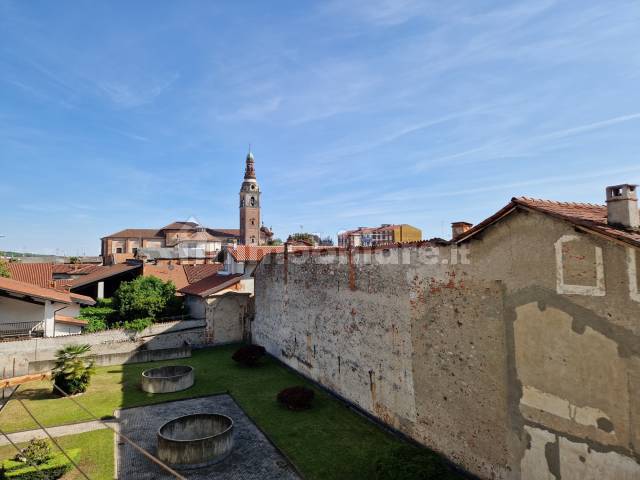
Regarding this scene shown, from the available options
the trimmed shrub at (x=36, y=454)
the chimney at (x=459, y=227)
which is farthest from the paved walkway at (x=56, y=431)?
the chimney at (x=459, y=227)

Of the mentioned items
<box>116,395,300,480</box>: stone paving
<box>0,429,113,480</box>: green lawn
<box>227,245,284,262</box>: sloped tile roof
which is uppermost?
<box>227,245,284,262</box>: sloped tile roof

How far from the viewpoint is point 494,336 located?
9.43 metres

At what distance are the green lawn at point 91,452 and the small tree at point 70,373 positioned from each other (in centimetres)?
461

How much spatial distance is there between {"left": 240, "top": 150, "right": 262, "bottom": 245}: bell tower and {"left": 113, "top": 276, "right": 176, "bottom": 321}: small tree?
5290 centimetres

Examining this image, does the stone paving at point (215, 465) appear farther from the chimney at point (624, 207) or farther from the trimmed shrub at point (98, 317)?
the trimmed shrub at point (98, 317)

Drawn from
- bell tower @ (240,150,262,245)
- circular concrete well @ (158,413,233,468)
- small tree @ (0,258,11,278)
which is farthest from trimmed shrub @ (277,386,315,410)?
bell tower @ (240,150,262,245)

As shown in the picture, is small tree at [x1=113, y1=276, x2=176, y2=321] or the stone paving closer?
the stone paving

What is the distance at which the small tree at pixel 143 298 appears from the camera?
28.0m

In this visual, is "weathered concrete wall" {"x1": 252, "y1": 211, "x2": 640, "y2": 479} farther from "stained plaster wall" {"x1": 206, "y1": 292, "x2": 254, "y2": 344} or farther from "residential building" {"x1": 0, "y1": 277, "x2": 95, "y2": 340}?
"residential building" {"x1": 0, "y1": 277, "x2": 95, "y2": 340}

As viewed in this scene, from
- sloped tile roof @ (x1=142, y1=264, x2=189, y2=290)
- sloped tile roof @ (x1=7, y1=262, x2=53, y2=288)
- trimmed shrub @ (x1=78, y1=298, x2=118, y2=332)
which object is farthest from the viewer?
sloped tile roof @ (x1=142, y1=264, x2=189, y2=290)

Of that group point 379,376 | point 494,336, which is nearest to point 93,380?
point 379,376

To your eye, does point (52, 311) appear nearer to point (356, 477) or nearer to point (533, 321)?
point (356, 477)

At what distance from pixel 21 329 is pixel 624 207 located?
2950cm

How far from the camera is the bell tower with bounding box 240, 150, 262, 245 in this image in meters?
83.1
